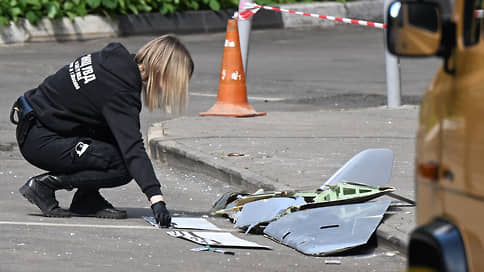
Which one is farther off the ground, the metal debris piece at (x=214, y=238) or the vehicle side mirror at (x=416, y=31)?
the vehicle side mirror at (x=416, y=31)

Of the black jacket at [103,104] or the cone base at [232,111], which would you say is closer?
the black jacket at [103,104]

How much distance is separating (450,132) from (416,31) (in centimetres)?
33

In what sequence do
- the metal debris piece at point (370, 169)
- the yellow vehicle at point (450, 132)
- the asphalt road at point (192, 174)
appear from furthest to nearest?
the metal debris piece at point (370, 169) < the asphalt road at point (192, 174) < the yellow vehicle at point (450, 132)

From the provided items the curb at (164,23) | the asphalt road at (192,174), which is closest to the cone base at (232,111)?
the asphalt road at (192,174)

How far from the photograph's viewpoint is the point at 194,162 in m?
8.66

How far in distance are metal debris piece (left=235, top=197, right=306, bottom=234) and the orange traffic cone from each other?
4.46 meters

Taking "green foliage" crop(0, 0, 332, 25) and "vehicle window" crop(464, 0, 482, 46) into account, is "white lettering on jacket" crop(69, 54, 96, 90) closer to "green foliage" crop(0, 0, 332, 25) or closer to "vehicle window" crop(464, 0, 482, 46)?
"vehicle window" crop(464, 0, 482, 46)

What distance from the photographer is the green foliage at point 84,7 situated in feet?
60.3

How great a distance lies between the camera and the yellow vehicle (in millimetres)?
3301

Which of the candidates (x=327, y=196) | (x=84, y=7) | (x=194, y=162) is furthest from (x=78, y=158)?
(x=84, y=7)

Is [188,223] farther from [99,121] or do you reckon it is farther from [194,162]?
[194,162]

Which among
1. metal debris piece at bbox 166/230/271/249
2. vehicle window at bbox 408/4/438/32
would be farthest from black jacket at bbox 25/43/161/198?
vehicle window at bbox 408/4/438/32

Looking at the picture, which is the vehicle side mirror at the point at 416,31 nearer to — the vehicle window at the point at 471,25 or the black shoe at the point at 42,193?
the vehicle window at the point at 471,25

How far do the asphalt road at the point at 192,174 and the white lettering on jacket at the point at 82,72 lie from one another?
81 centimetres
